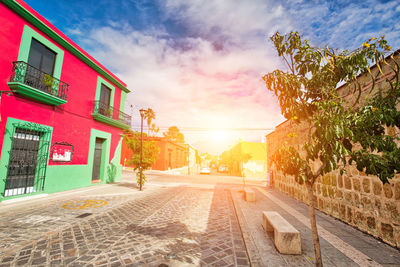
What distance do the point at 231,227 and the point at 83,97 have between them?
10.6 metres

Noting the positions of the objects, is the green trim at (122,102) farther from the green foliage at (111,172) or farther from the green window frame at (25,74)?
the green window frame at (25,74)

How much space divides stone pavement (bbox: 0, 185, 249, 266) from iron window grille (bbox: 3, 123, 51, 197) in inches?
56.8

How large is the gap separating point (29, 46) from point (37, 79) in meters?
1.40

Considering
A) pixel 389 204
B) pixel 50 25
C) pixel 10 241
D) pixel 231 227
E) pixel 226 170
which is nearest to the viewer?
pixel 10 241

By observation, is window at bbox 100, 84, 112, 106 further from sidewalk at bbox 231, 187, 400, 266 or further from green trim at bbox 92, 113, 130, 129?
sidewalk at bbox 231, 187, 400, 266

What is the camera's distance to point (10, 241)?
379 cm

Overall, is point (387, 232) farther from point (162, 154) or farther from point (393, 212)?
point (162, 154)

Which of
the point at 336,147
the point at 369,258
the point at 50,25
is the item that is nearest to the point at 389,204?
the point at 369,258

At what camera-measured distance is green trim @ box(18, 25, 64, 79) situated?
715 cm

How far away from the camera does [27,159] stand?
754 cm

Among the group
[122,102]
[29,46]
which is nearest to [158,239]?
[29,46]

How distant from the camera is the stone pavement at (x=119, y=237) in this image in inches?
128

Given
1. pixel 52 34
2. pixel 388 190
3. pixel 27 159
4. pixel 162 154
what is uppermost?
pixel 52 34

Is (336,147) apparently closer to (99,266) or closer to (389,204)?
(389,204)
